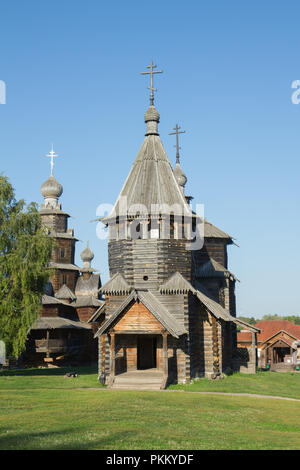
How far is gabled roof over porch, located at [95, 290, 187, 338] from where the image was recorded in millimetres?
27250

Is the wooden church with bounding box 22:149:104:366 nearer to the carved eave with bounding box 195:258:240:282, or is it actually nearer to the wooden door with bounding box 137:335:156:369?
the carved eave with bounding box 195:258:240:282

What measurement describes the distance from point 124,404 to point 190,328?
11.1 metres

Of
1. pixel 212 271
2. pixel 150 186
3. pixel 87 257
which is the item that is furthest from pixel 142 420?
pixel 87 257

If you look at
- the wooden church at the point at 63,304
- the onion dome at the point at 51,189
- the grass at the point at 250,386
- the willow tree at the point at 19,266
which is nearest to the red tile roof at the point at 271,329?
the wooden church at the point at 63,304

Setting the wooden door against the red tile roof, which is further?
the red tile roof

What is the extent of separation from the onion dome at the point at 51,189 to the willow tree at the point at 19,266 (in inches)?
832

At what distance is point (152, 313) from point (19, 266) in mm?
7744

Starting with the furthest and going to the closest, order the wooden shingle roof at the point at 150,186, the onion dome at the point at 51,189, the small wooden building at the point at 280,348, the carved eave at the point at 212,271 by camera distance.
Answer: the onion dome at the point at 51,189, the small wooden building at the point at 280,348, the carved eave at the point at 212,271, the wooden shingle roof at the point at 150,186

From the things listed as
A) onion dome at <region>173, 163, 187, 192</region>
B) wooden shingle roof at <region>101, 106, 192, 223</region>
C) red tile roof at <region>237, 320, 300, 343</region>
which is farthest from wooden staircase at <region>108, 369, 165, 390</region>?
red tile roof at <region>237, 320, 300, 343</region>

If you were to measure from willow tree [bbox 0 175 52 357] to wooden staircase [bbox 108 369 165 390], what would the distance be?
5370 mm

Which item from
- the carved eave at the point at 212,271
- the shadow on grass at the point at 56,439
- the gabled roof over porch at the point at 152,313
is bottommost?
the shadow on grass at the point at 56,439

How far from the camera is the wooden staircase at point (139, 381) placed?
2677cm

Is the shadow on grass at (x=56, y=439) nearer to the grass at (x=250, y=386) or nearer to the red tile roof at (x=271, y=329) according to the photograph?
the grass at (x=250, y=386)

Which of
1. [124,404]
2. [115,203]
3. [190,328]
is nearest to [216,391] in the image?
[190,328]
